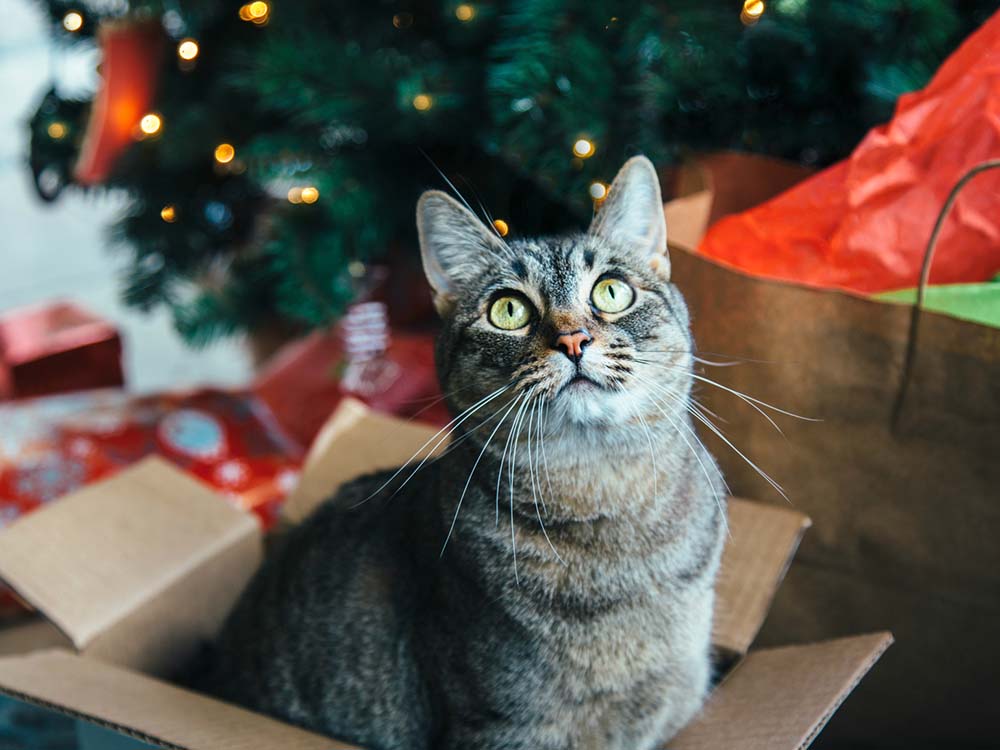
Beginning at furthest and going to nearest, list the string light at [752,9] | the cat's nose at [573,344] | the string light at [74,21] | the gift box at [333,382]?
the gift box at [333,382]
the string light at [74,21]
the string light at [752,9]
the cat's nose at [573,344]

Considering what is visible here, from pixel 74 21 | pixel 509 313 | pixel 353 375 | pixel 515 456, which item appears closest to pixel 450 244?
pixel 509 313

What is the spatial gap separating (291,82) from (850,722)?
0.96 metres

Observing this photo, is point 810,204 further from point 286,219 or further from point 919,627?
point 286,219

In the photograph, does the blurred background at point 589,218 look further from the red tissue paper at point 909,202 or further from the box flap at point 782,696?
the box flap at point 782,696

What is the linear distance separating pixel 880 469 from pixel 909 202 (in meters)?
0.26

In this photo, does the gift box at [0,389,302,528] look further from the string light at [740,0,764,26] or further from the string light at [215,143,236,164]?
the string light at [740,0,764,26]

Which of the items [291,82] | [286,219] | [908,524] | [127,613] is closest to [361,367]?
[286,219]

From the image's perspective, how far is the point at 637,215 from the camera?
82cm

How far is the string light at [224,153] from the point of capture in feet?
4.28

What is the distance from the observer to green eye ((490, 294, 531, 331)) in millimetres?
762

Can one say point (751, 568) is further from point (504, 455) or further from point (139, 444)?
point (139, 444)

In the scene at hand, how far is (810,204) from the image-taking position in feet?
3.29

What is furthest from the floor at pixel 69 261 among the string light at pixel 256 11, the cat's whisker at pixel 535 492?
the cat's whisker at pixel 535 492

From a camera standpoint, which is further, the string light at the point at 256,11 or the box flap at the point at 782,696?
the string light at the point at 256,11
